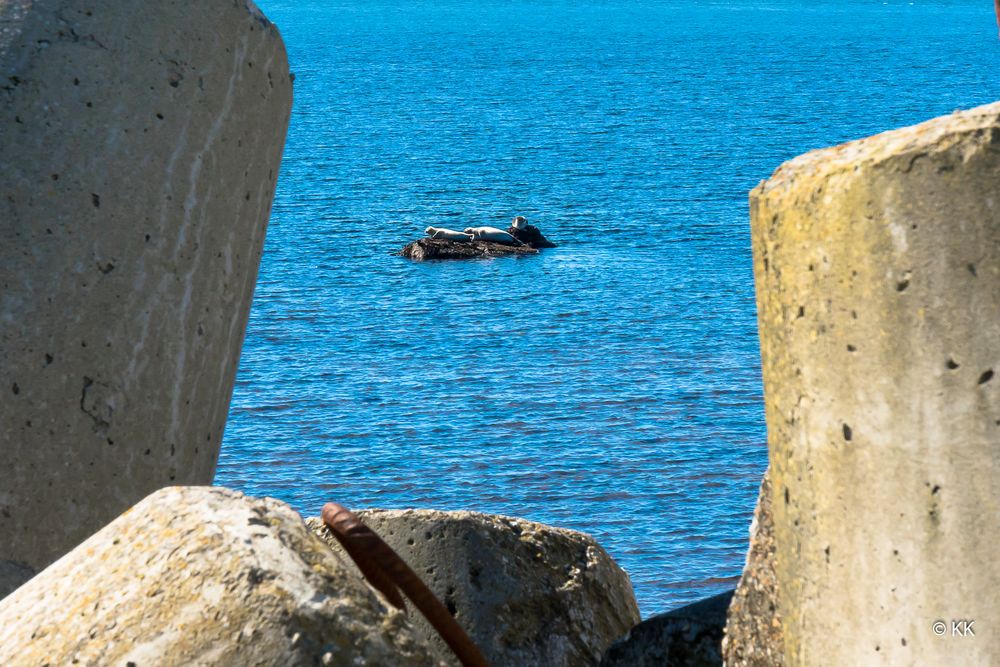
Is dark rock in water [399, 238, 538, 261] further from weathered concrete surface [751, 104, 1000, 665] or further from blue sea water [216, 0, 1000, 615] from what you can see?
weathered concrete surface [751, 104, 1000, 665]

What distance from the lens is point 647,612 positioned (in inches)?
590

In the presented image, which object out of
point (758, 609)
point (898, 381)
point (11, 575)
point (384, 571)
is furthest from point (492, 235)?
point (898, 381)

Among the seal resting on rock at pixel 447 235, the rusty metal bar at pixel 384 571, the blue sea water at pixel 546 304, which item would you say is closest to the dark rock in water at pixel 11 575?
the rusty metal bar at pixel 384 571

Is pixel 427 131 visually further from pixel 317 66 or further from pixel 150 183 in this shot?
pixel 150 183

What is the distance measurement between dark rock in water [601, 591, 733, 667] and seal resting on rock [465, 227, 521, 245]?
3454cm

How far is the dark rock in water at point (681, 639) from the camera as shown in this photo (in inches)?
162

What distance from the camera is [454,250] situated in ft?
124

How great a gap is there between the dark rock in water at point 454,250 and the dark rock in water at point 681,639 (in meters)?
33.2

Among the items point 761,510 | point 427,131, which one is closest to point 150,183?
point 761,510

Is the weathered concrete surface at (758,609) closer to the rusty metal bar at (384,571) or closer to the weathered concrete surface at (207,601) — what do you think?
the rusty metal bar at (384,571)

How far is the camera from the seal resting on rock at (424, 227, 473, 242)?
38344 mm

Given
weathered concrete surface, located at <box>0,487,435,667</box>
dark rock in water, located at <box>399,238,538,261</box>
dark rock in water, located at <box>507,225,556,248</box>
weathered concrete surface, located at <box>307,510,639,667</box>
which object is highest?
dark rock in water, located at <box>507,225,556,248</box>

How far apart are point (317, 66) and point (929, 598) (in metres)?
98.0

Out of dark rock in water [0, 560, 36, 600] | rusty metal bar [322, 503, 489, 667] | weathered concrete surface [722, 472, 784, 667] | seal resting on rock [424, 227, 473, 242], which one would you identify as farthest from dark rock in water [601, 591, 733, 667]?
seal resting on rock [424, 227, 473, 242]
